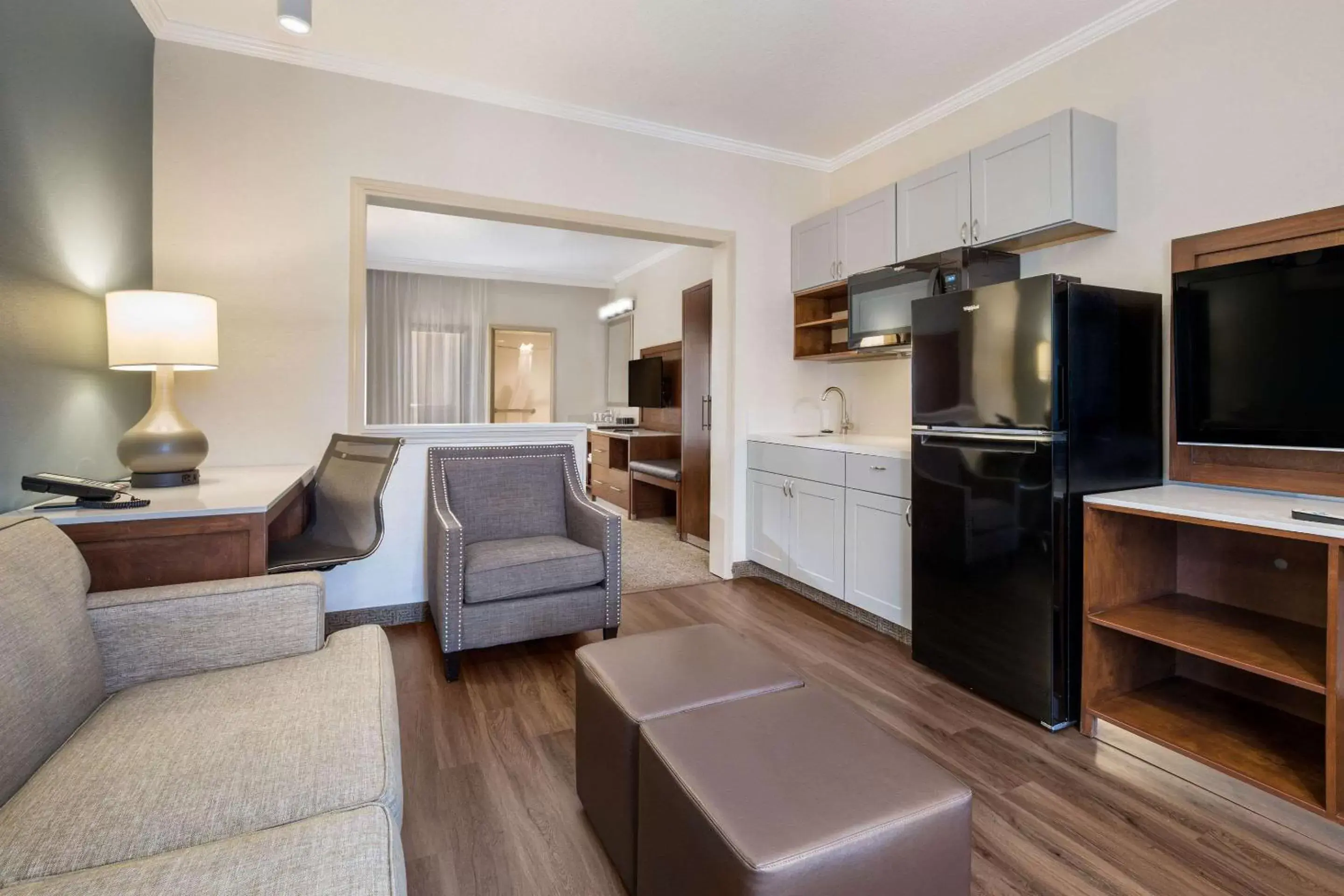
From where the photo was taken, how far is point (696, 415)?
16.5 feet

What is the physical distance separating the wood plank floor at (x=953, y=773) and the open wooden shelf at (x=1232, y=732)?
0.12m

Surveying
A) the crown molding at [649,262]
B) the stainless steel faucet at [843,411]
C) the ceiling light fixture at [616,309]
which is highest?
the crown molding at [649,262]

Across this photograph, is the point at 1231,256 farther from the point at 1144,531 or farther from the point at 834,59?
the point at 834,59

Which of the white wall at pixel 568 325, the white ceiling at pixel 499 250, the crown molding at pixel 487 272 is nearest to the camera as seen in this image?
the white ceiling at pixel 499 250

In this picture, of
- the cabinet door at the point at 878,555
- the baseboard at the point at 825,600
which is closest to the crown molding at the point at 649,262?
the baseboard at the point at 825,600

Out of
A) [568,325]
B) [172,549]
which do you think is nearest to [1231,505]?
[172,549]

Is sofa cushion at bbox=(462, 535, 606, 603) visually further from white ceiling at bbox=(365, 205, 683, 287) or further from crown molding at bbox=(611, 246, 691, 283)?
crown molding at bbox=(611, 246, 691, 283)

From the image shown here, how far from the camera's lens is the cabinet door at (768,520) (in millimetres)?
3693

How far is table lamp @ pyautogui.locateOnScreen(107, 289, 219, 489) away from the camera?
200 cm

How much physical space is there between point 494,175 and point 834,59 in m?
1.74

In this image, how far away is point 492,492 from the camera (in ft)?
10.1

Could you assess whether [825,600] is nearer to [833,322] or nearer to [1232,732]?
[833,322]

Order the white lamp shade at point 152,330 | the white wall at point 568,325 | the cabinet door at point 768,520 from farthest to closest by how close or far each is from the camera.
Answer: the white wall at point 568,325 < the cabinet door at point 768,520 < the white lamp shade at point 152,330

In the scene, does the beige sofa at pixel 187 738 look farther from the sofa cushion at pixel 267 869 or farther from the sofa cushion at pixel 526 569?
the sofa cushion at pixel 526 569
